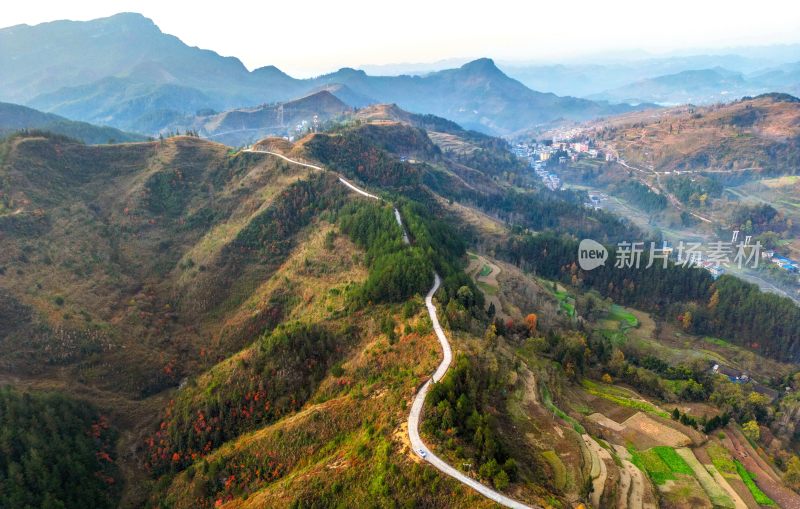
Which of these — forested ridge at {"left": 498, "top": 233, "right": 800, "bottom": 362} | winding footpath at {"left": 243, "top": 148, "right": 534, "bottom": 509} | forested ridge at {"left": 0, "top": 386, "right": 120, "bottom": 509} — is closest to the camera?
winding footpath at {"left": 243, "top": 148, "right": 534, "bottom": 509}

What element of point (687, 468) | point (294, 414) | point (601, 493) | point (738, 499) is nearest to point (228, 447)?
point (294, 414)

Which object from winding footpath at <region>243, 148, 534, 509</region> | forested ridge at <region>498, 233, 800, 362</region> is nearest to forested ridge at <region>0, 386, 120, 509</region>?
winding footpath at <region>243, 148, 534, 509</region>

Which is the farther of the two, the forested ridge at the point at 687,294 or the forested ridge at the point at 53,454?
the forested ridge at the point at 687,294

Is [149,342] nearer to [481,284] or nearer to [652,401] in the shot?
[481,284]

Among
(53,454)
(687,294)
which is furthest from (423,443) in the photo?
(687,294)

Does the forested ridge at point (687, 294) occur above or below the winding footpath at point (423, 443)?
below

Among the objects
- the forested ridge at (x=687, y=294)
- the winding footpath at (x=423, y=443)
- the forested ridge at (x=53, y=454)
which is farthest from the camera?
the forested ridge at (x=687, y=294)

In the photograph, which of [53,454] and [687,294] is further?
[687,294]

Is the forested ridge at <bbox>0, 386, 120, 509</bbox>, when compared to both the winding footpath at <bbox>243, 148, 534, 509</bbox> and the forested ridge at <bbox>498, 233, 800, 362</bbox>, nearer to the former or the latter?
the winding footpath at <bbox>243, 148, 534, 509</bbox>

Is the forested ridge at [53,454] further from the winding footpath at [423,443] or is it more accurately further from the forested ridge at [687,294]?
the forested ridge at [687,294]

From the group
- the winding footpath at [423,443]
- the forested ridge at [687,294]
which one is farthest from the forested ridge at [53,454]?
the forested ridge at [687,294]

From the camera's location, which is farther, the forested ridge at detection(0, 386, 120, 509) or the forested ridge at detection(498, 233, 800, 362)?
the forested ridge at detection(498, 233, 800, 362)

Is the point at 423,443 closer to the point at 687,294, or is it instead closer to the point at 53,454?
the point at 53,454
